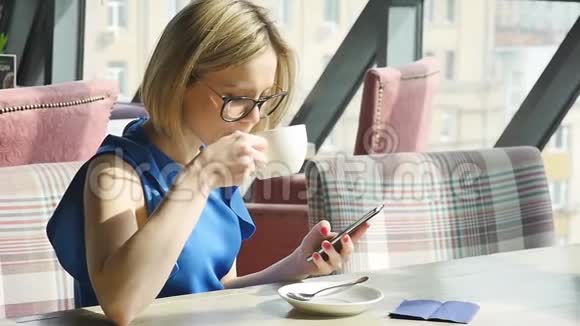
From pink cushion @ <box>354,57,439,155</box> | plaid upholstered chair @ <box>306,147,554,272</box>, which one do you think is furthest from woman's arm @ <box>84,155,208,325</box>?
pink cushion @ <box>354,57,439,155</box>

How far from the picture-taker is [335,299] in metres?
1.38

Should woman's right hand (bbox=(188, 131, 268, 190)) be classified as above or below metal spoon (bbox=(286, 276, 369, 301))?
above

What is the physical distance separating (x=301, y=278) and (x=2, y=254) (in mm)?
439

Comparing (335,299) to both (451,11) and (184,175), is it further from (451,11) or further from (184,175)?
(451,11)

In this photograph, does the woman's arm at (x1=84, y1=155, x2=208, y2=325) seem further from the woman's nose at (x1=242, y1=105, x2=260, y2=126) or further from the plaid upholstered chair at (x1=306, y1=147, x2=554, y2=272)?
the plaid upholstered chair at (x1=306, y1=147, x2=554, y2=272)

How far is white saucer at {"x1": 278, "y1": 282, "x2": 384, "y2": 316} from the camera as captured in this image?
1.29 metres

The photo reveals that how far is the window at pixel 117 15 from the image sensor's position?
817cm

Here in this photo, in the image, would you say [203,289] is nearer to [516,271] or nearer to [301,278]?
[301,278]

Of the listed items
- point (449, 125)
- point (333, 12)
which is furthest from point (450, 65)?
point (333, 12)

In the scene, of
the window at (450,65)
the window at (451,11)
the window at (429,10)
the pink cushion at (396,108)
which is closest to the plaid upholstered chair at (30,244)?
the pink cushion at (396,108)

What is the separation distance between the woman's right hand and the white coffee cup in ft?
0.24

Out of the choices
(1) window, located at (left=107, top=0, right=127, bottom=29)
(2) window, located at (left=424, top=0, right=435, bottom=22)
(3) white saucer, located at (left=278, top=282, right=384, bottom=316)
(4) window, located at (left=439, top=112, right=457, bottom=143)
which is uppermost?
(1) window, located at (left=107, top=0, right=127, bottom=29)

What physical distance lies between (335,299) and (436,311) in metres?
0.14

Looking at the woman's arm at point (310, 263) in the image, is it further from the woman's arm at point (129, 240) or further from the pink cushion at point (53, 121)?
the pink cushion at point (53, 121)
